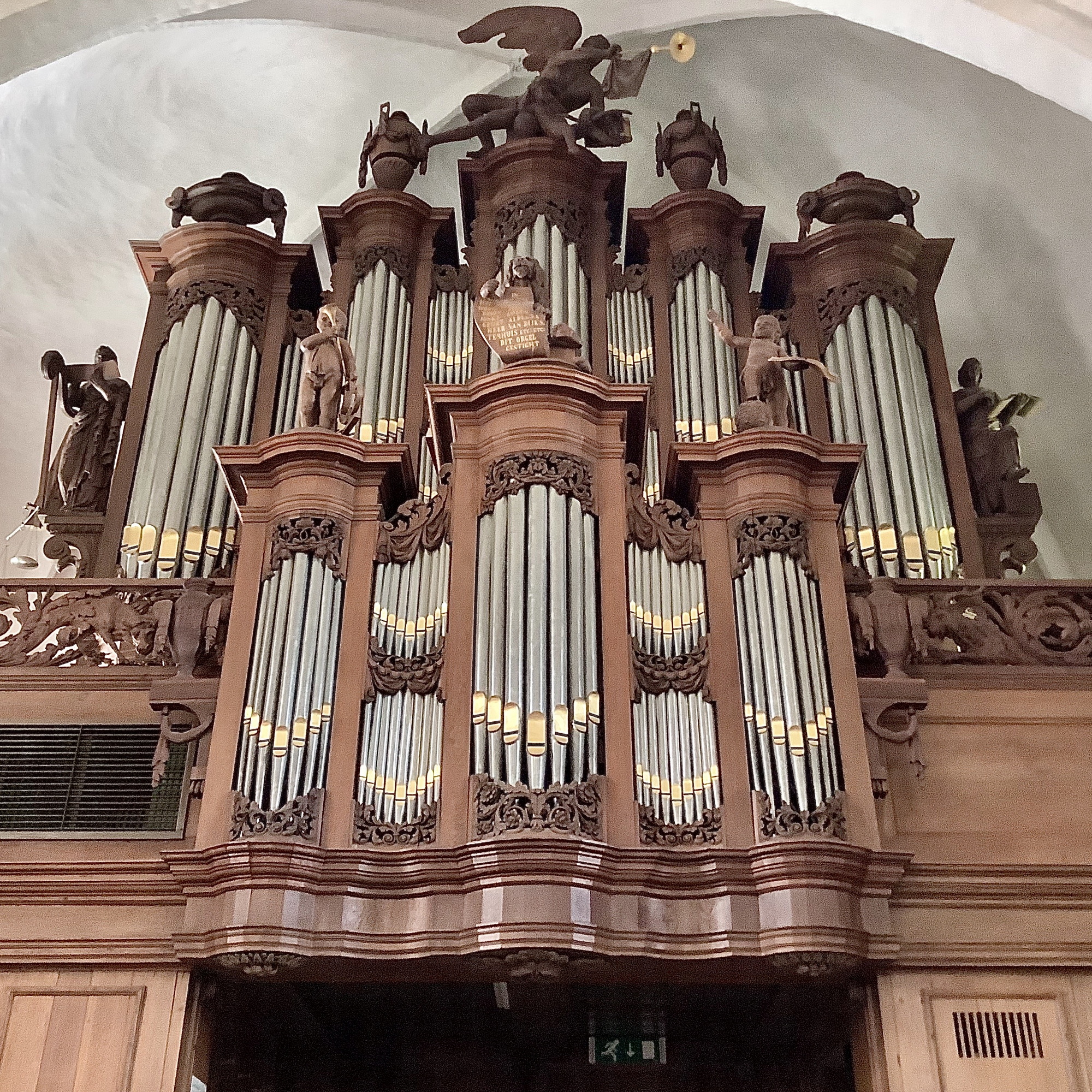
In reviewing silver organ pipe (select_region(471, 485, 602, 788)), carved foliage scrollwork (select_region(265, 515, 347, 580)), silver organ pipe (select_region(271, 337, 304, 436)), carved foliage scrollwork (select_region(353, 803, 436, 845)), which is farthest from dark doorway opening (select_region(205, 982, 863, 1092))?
silver organ pipe (select_region(271, 337, 304, 436))

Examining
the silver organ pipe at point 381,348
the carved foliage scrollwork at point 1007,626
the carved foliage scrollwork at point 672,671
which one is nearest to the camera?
the carved foliage scrollwork at point 672,671

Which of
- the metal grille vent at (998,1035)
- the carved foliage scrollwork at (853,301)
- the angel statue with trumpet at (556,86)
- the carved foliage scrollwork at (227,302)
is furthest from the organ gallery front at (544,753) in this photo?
the angel statue with trumpet at (556,86)

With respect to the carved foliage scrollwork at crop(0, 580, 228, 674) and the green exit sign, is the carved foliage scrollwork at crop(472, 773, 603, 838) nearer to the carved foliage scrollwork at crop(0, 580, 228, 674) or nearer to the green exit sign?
the carved foliage scrollwork at crop(0, 580, 228, 674)

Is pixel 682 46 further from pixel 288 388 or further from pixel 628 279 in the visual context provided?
pixel 288 388

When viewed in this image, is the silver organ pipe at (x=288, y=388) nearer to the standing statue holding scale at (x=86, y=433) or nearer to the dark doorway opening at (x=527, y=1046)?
the standing statue holding scale at (x=86, y=433)

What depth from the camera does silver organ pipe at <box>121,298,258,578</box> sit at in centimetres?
936

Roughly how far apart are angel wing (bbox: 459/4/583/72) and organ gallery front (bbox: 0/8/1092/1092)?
3.62 metres

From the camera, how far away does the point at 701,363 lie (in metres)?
10.4

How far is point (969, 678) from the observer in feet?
26.1

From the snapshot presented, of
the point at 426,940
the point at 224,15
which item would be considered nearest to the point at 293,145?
the point at 224,15

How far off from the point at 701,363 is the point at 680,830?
14.4 feet

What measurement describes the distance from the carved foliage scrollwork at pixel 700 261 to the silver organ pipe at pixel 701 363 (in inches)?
1.3

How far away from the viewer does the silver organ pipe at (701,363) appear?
33.2 ft

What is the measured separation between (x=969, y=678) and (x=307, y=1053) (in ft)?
14.4
